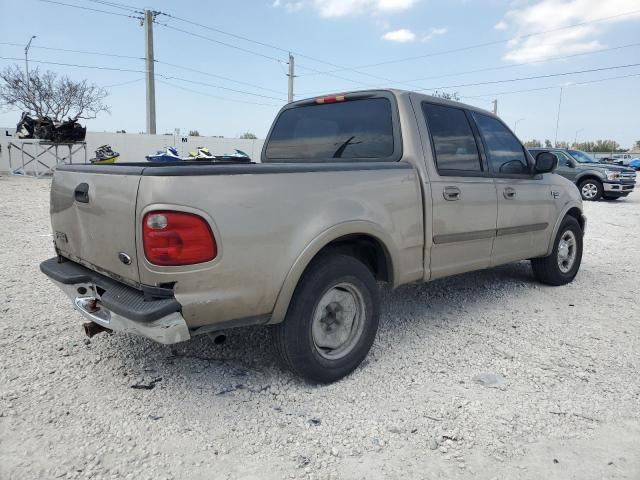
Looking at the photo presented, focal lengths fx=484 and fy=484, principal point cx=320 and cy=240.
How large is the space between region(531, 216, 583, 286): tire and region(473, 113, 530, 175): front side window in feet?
3.61

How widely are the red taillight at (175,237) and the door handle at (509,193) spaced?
117 inches

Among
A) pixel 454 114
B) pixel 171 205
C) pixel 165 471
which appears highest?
pixel 454 114

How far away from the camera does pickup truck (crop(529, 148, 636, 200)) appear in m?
15.9

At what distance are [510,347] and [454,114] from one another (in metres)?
1.95

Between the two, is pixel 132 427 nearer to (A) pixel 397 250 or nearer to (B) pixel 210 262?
(B) pixel 210 262

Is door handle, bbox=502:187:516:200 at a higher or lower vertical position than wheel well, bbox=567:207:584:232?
higher

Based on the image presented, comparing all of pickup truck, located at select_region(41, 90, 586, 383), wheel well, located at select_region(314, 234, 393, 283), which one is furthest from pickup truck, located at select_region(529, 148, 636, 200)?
wheel well, located at select_region(314, 234, 393, 283)

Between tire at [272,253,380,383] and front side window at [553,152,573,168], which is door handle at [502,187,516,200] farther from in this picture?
front side window at [553,152,573,168]

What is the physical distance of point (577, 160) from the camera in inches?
672

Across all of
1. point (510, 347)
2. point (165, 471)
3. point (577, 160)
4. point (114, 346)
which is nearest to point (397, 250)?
point (510, 347)

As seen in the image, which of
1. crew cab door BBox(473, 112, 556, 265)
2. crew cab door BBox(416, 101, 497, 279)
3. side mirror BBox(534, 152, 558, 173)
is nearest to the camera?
crew cab door BBox(416, 101, 497, 279)

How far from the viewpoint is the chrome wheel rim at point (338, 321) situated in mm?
3049

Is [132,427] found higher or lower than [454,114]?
lower

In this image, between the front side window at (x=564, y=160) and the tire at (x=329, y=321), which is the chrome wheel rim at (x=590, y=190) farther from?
the tire at (x=329, y=321)
